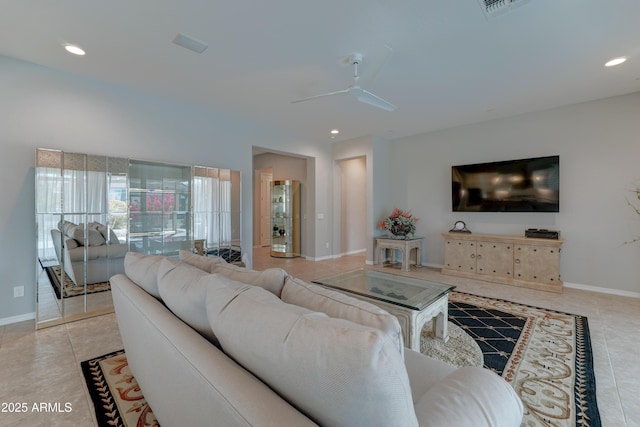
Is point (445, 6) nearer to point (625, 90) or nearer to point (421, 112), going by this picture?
point (421, 112)

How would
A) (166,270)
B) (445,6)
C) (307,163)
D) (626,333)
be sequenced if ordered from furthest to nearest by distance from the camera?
1. (307,163)
2. (626,333)
3. (445,6)
4. (166,270)

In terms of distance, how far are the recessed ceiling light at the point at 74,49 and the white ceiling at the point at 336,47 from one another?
0.21 feet

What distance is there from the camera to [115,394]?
1752mm

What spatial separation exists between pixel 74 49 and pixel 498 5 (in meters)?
3.70

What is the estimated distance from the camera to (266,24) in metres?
2.30

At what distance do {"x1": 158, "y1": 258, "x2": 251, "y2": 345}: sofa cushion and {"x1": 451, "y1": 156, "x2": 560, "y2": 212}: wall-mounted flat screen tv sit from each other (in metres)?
4.86

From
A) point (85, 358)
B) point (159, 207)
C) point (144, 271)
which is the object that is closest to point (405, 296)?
point (144, 271)

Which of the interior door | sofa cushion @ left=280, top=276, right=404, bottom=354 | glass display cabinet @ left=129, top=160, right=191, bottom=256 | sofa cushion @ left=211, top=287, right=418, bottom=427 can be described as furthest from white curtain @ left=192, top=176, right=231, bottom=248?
the interior door

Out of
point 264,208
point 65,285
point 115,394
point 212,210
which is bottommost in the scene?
point 115,394

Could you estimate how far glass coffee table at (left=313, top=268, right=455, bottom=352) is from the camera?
78.7 inches

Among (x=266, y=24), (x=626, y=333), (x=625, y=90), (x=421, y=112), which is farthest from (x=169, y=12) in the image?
(x=625, y=90)

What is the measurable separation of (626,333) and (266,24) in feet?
13.9

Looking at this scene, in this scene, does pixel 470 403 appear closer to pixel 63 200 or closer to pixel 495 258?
pixel 63 200

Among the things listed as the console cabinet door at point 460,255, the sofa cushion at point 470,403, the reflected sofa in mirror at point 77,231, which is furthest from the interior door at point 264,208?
the sofa cushion at point 470,403
